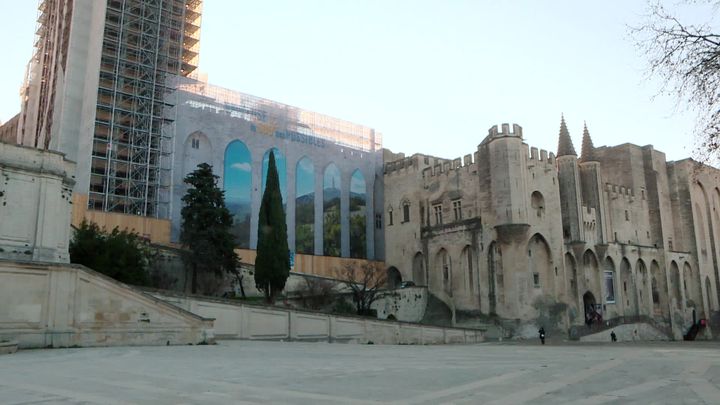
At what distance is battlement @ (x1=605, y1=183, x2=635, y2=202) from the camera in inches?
1820

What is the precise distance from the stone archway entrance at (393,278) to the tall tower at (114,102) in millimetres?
18776

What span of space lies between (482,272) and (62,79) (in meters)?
32.0

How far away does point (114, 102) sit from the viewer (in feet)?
127

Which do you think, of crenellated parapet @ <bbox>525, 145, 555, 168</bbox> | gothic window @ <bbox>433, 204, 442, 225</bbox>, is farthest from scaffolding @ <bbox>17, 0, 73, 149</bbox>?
crenellated parapet @ <bbox>525, 145, 555, 168</bbox>

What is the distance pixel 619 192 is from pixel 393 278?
19.8 m

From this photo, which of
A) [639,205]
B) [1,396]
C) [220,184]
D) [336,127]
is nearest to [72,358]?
[1,396]

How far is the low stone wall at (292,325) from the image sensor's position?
21.2 metres

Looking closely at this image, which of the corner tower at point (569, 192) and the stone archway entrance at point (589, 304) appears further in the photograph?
the stone archway entrance at point (589, 304)

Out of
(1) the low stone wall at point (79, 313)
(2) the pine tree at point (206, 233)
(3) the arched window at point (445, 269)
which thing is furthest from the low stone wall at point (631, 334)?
(1) the low stone wall at point (79, 313)

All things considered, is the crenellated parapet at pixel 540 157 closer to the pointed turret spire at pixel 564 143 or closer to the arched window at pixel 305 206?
Answer: the pointed turret spire at pixel 564 143

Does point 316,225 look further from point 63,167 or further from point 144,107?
point 63,167

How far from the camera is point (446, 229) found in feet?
141

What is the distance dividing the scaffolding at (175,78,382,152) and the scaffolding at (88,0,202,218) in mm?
2334

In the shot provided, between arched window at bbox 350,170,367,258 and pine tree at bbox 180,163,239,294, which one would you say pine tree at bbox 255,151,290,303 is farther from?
arched window at bbox 350,170,367,258
